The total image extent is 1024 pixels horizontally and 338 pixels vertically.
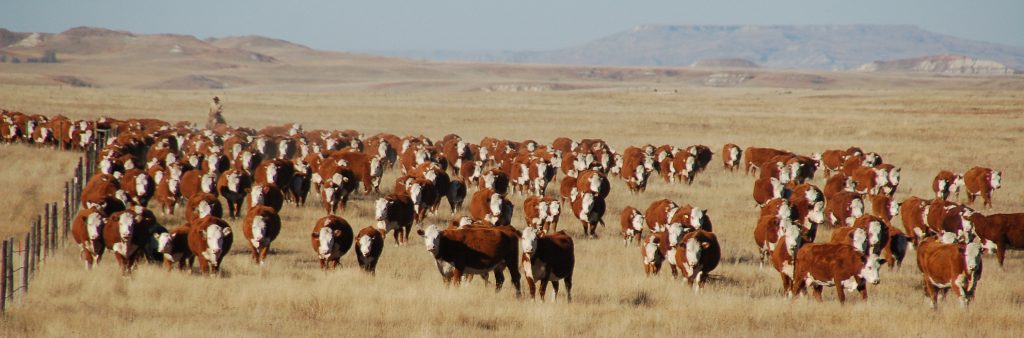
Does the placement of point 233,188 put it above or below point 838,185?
below

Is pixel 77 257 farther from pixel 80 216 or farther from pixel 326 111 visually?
pixel 326 111

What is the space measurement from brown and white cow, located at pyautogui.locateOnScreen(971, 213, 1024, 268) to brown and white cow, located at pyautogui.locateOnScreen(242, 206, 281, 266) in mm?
12248

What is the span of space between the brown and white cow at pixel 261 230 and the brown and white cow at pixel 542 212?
5.33 meters

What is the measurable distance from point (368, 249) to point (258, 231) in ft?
6.56

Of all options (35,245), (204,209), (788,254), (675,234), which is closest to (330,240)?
(204,209)

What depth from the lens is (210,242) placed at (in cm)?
1470

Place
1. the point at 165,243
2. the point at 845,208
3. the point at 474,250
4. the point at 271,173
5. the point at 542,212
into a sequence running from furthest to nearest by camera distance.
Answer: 1. the point at 271,173
2. the point at 845,208
3. the point at 542,212
4. the point at 165,243
5. the point at 474,250

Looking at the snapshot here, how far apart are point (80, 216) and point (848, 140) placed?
37868mm

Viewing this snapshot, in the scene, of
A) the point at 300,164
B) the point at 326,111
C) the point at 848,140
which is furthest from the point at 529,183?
the point at 326,111

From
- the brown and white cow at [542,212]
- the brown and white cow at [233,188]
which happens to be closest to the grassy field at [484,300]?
the brown and white cow at [542,212]

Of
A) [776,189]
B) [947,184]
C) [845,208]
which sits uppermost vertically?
[947,184]

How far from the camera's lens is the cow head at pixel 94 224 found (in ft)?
49.6

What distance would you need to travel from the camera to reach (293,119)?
5934 cm

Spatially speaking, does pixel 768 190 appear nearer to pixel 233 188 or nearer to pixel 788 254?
pixel 788 254
